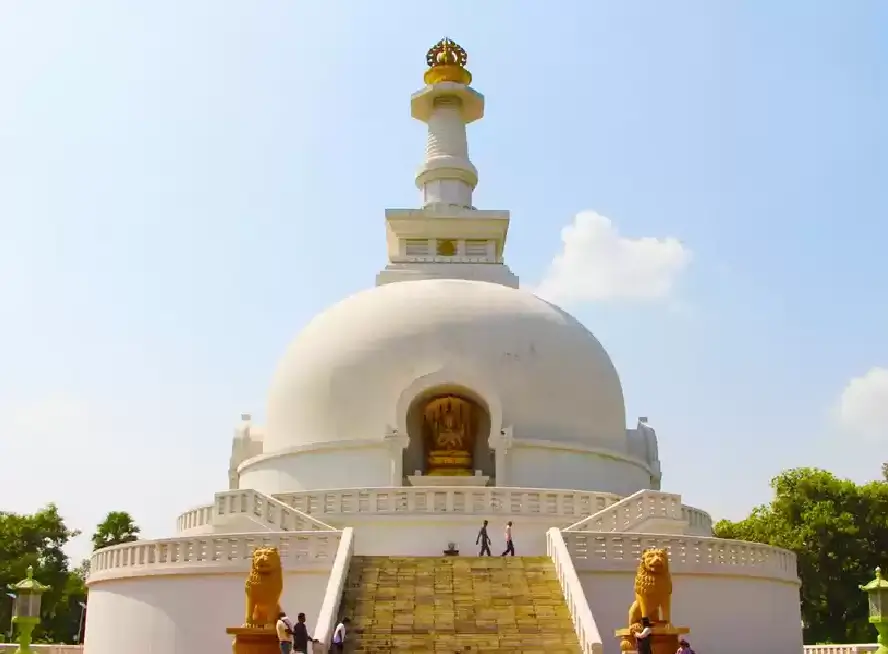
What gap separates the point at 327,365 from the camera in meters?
28.0

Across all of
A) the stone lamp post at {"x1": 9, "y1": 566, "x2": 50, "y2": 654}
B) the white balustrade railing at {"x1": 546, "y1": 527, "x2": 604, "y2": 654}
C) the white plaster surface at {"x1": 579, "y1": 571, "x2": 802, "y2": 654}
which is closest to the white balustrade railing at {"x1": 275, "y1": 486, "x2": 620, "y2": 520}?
the white balustrade railing at {"x1": 546, "y1": 527, "x2": 604, "y2": 654}

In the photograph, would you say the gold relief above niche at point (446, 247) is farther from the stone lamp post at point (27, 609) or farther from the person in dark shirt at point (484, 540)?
the stone lamp post at point (27, 609)

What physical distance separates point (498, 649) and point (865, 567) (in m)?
29.1

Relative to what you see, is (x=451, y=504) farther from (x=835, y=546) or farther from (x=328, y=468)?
(x=835, y=546)

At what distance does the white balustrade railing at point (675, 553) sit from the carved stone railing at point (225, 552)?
445cm

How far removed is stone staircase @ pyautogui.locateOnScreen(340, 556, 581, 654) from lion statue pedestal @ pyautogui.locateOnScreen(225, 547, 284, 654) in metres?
1.30

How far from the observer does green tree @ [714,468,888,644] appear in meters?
39.2

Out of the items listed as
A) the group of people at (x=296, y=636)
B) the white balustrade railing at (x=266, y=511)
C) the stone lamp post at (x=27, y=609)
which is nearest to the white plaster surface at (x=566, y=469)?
the white balustrade railing at (x=266, y=511)

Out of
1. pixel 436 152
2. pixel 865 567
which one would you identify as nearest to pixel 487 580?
pixel 436 152

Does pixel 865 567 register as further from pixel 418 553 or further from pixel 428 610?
pixel 428 610

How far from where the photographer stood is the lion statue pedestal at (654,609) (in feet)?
47.0

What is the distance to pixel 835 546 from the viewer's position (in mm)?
39562

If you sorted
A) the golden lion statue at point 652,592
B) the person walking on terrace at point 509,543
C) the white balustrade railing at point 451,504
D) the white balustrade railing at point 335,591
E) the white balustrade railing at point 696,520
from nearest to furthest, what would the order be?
the golden lion statue at point 652,592 < the white balustrade railing at point 335,591 < the person walking on terrace at point 509,543 < the white balustrade railing at point 451,504 < the white balustrade railing at point 696,520

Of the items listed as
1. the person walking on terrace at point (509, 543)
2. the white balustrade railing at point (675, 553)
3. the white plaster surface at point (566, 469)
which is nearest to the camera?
the white balustrade railing at point (675, 553)
